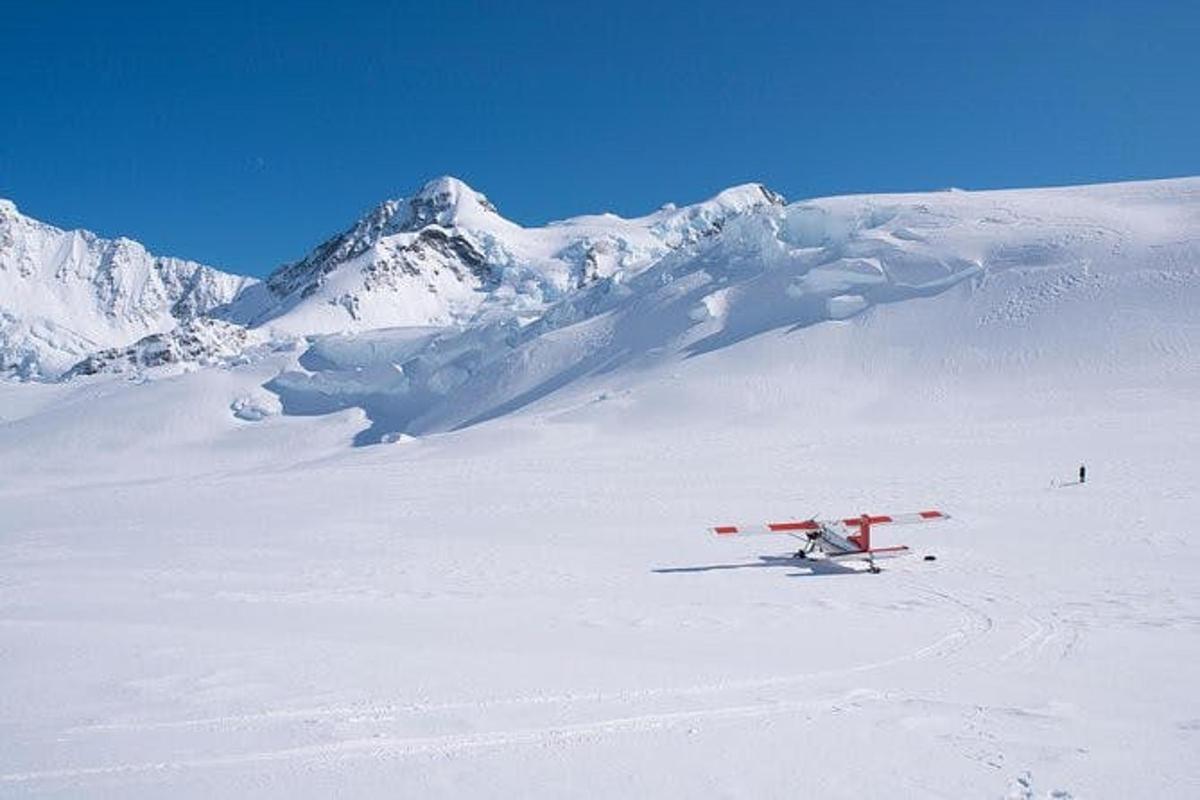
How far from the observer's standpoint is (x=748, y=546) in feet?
59.3

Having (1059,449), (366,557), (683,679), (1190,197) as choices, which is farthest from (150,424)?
(1190,197)

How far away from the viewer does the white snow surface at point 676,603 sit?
257 inches

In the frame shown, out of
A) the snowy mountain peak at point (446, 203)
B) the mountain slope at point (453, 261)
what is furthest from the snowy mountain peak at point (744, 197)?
the snowy mountain peak at point (446, 203)

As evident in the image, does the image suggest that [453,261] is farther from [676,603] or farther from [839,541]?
[676,603]

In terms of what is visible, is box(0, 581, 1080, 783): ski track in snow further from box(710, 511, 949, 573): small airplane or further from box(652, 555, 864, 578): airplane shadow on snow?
box(710, 511, 949, 573): small airplane

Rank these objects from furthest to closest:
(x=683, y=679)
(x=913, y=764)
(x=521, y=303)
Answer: (x=521, y=303) → (x=683, y=679) → (x=913, y=764)

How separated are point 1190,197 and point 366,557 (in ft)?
237

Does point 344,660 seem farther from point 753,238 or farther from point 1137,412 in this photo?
point 753,238

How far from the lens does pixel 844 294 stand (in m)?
63.3

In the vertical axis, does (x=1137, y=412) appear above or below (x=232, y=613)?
above

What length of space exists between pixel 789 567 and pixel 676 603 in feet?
13.7

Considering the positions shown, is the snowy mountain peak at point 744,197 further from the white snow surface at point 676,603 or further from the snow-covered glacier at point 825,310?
the white snow surface at point 676,603

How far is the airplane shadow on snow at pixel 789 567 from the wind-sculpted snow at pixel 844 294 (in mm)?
38943

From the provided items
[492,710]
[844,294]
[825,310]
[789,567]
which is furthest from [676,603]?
[844,294]
